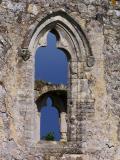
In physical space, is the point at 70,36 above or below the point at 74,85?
above

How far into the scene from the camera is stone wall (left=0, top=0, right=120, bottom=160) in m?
11.9

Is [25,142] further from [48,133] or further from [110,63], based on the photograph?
[48,133]

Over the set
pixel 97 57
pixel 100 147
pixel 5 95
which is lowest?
pixel 100 147

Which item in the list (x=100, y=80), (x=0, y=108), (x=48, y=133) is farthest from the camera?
(x=48, y=133)

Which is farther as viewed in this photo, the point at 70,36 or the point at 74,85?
the point at 70,36

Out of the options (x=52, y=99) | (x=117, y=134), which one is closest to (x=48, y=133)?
(x=52, y=99)

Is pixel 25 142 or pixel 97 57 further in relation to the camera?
pixel 97 57

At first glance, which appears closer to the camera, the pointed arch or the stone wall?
the stone wall

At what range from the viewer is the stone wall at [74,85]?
11.9m

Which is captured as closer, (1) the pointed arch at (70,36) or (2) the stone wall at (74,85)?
(2) the stone wall at (74,85)

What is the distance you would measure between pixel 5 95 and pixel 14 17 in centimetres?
148

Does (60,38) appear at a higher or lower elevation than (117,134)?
higher

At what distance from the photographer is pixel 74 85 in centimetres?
1248

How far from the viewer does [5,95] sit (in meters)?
11.9
